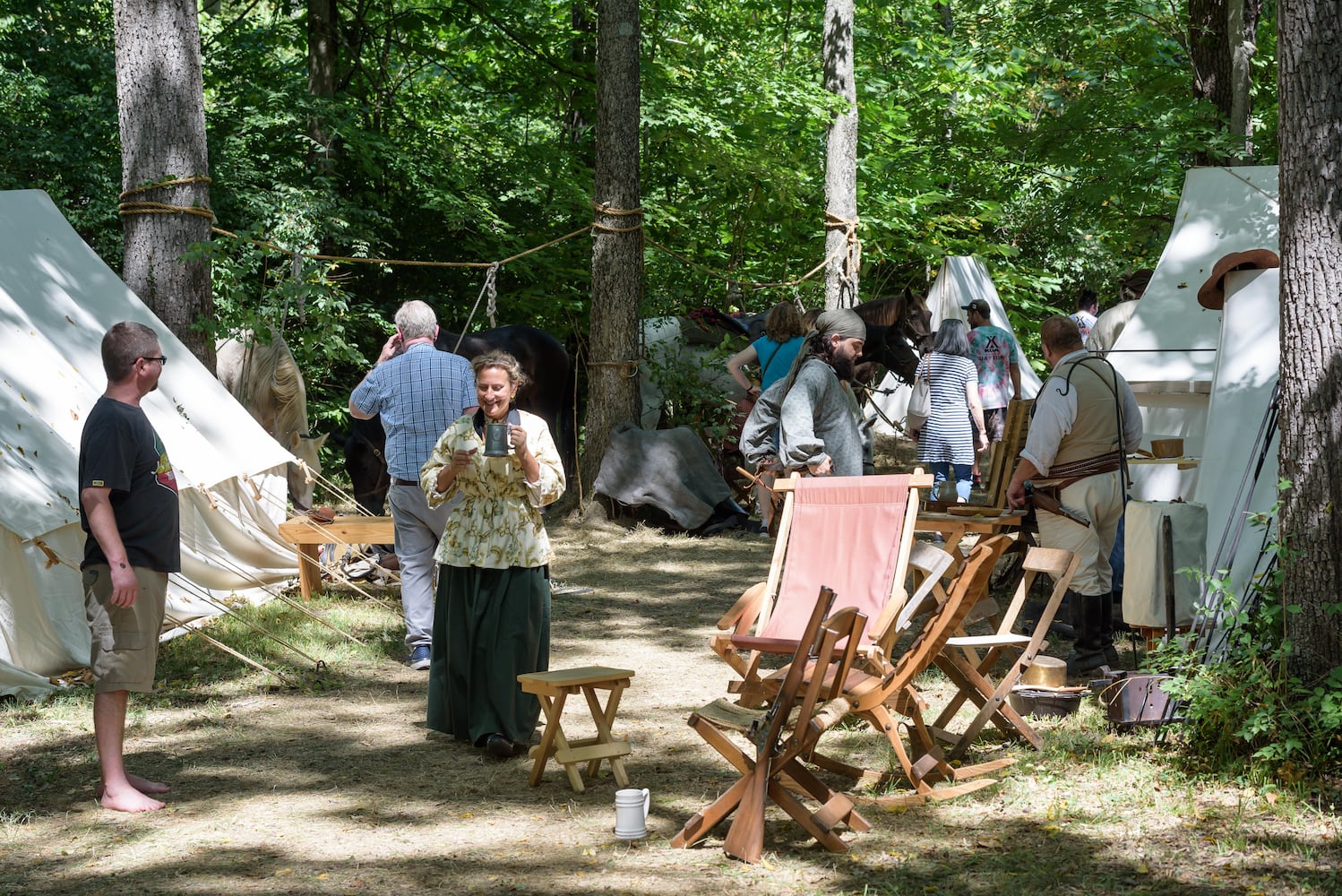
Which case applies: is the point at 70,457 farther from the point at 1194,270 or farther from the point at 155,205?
the point at 1194,270

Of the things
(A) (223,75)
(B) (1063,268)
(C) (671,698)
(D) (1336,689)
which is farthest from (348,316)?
(B) (1063,268)

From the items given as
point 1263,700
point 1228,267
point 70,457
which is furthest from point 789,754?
point 70,457

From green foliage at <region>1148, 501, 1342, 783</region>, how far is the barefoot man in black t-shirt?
336 cm

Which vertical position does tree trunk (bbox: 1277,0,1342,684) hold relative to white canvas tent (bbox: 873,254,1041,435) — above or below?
below

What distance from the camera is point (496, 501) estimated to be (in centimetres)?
474

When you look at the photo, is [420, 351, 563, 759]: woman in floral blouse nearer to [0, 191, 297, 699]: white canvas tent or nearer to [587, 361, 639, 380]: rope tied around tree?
[0, 191, 297, 699]: white canvas tent

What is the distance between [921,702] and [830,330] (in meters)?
2.01

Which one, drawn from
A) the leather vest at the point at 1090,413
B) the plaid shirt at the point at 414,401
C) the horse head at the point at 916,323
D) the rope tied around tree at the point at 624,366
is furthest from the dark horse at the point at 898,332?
the plaid shirt at the point at 414,401

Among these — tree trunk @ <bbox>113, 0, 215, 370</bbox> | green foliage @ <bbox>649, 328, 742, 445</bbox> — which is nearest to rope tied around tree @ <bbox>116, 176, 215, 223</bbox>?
tree trunk @ <bbox>113, 0, 215, 370</bbox>

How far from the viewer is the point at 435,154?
13172mm

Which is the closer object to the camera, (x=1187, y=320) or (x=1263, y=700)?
(x=1263, y=700)

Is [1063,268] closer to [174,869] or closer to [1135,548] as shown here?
[1135,548]

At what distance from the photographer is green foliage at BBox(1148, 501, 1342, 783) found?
12.9 ft

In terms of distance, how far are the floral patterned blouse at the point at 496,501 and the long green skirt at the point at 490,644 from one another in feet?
0.19
